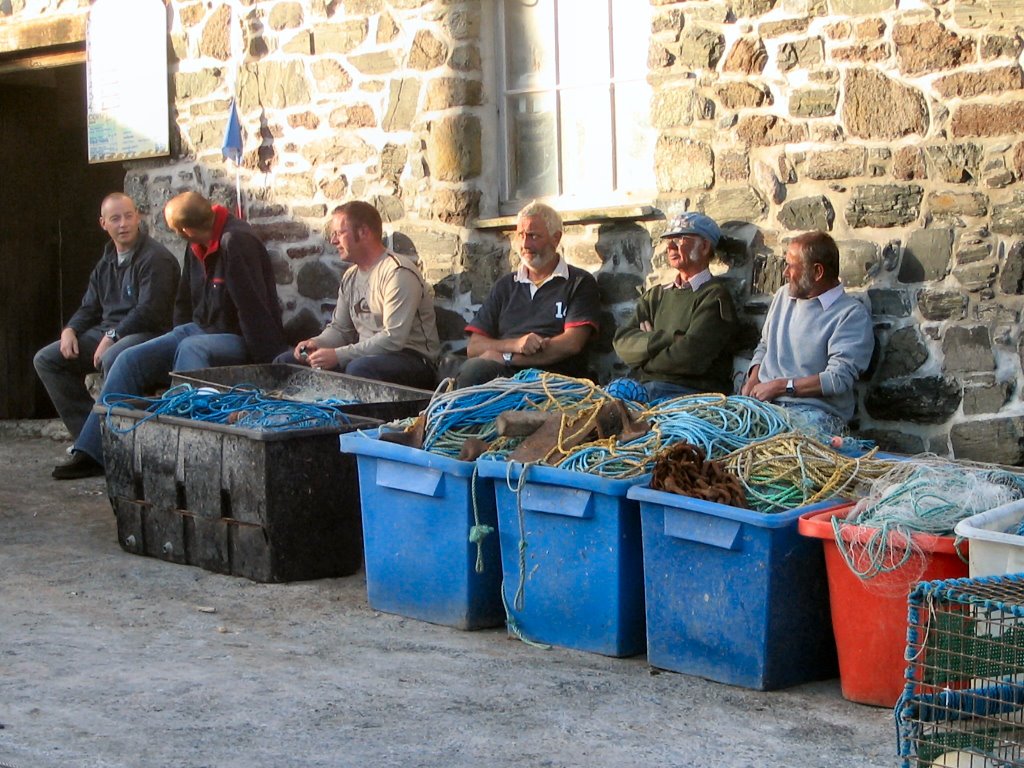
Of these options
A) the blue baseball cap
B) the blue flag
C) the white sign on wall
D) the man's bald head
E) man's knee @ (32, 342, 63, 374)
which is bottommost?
man's knee @ (32, 342, 63, 374)

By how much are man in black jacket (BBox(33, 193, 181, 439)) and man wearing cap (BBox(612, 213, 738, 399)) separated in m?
3.34

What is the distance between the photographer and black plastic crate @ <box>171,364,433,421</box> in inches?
271

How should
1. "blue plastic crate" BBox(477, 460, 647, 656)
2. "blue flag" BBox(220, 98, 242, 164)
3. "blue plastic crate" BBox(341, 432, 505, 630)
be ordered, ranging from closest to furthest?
1. "blue plastic crate" BBox(477, 460, 647, 656)
2. "blue plastic crate" BBox(341, 432, 505, 630)
3. "blue flag" BBox(220, 98, 242, 164)

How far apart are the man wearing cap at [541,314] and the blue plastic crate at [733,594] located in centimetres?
273

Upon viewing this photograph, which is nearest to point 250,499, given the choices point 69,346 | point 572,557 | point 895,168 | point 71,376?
point 572,557

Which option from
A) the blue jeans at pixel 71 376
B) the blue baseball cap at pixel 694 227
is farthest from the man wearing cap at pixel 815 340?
the blue jeans at pixel 71 376

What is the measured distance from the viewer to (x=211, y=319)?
8883 millimetres

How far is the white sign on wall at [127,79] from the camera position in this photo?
392 inches

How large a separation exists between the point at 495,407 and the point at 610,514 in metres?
0.87

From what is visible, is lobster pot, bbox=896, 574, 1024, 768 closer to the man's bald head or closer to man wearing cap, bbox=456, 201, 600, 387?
man wearing cap, bbox=456, 201, 600, 387

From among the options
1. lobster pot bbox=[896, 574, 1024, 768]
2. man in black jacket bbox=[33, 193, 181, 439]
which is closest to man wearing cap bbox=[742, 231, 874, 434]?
lobster pot bbox=[896, 574, 1024, 768]

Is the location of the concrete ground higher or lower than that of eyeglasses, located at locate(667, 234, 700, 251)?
lower

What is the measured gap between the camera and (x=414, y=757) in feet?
13.5

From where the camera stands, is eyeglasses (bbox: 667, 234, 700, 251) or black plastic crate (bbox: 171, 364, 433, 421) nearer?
black plastic crate (bbox: 171, 364, 433, 421)
